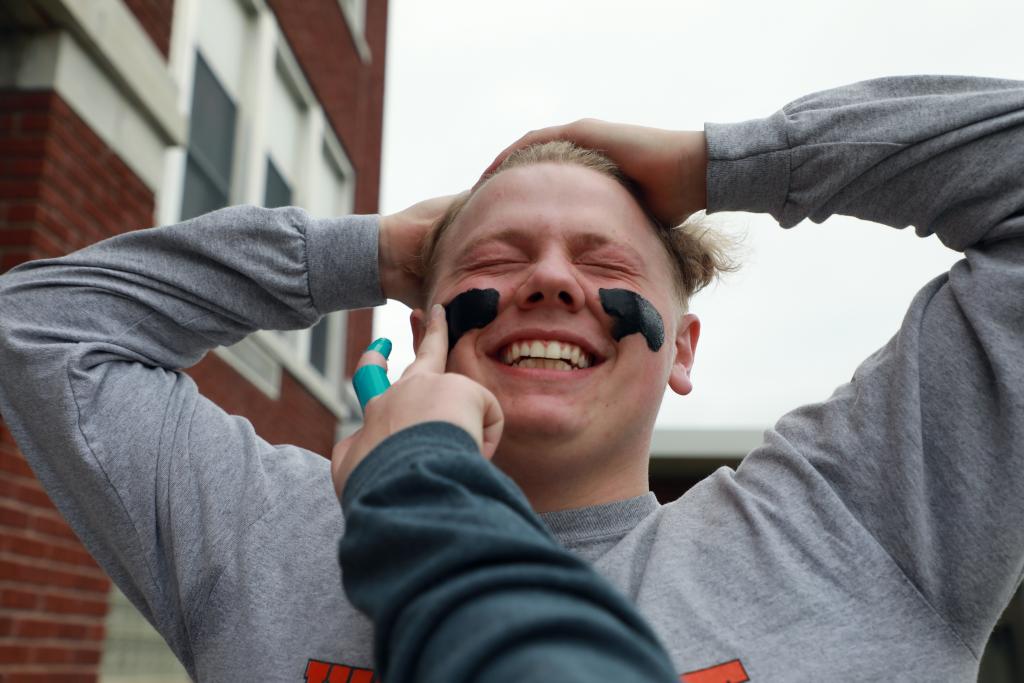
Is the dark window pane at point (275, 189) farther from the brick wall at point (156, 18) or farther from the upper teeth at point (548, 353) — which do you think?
the upper teeth at point (548, 353)

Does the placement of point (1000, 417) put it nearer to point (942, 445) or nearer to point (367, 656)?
point (942, 445)

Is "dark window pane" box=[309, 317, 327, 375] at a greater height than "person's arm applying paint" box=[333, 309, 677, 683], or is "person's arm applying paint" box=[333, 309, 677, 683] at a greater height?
"dark window pane" box=[309, 317, 327, 375]

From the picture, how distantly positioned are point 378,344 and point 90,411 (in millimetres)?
660

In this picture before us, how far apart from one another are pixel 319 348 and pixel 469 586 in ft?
26.5

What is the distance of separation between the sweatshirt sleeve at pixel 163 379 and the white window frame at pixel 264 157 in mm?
2991

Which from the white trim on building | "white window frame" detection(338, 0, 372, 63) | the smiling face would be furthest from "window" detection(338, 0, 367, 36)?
the smiling face

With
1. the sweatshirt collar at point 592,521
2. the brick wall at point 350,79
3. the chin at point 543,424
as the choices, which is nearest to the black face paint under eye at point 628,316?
the chin at point 543,424

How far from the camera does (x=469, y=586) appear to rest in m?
0.75

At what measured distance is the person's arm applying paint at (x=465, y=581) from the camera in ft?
2.29

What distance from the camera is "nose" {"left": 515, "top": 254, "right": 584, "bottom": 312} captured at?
187cm

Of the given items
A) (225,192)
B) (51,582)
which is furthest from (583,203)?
(225,192)

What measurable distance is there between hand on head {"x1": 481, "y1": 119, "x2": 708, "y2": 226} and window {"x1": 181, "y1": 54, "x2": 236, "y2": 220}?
4179 millimetres

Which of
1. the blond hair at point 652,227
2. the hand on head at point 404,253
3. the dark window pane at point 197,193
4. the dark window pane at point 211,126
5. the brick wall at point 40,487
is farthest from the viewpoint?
the dark window pane at point 211,126

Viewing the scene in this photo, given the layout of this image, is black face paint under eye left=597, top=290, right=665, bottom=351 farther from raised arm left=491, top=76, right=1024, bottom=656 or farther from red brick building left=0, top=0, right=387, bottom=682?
red brick building left=0, top=0, right=387, bottom=682
